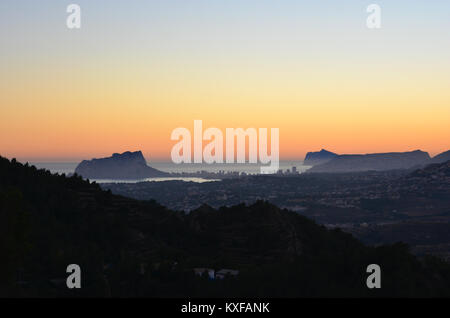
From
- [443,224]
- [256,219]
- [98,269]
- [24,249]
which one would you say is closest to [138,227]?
[256,219]

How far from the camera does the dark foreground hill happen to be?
147 ft

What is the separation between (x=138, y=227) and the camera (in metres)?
73.8

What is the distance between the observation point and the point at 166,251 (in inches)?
2552

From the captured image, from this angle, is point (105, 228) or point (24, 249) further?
point (105, 228)

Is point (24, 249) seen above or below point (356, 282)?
above

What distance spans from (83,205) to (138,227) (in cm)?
843

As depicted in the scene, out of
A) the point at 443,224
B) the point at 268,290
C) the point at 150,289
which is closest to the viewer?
the point at 268,290

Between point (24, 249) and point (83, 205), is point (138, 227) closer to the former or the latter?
point (83, 205)

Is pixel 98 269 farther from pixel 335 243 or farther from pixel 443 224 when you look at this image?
pixel 443 224

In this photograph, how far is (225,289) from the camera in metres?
46.3

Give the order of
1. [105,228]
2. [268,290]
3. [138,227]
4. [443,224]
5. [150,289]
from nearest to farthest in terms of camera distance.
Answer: [268,290] → [150,289] → [105,228] → [138,227] → [443,224]

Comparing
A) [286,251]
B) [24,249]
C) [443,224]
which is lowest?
[443,224]

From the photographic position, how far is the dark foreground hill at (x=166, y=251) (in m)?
44.9

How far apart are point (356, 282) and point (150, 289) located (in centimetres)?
1840
